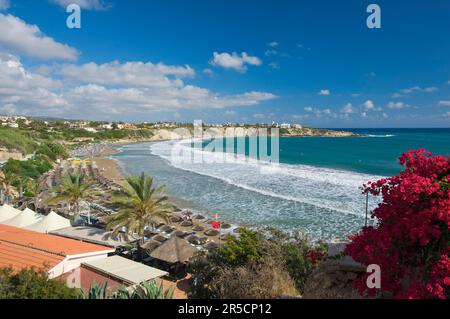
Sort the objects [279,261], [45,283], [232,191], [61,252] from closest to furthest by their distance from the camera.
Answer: [45,283] < [279,261] < [61,252] < [232,191]

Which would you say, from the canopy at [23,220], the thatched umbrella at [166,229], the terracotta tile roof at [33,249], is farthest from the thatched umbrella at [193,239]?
the canopy at [23,220]

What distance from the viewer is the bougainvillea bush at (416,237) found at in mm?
4324

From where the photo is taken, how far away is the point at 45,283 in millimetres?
5859

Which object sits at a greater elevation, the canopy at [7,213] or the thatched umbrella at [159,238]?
the canopy at [7,213]

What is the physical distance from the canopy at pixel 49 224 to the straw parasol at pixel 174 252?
5628 mm

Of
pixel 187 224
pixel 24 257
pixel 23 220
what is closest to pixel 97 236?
pixel 24 257

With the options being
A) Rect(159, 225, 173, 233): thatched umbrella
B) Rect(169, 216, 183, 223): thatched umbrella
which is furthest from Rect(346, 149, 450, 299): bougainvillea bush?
Rect(169, 216, 183, 223): thatched umbrella

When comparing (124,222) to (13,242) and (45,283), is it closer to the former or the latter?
(13,242)

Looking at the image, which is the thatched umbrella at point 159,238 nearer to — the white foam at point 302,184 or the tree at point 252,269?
the tree at point 252,269

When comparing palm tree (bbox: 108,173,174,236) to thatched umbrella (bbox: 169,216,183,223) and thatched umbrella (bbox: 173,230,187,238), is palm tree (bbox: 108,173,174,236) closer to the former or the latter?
thatched umbrella (bbox: 173,230,187,238)

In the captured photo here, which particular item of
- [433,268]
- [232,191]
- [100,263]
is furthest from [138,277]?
[232,191]

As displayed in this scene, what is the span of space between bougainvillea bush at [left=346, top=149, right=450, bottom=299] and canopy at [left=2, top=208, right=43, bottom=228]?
52.7 feet

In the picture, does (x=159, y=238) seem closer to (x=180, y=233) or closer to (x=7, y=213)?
(x=180, y=233)
